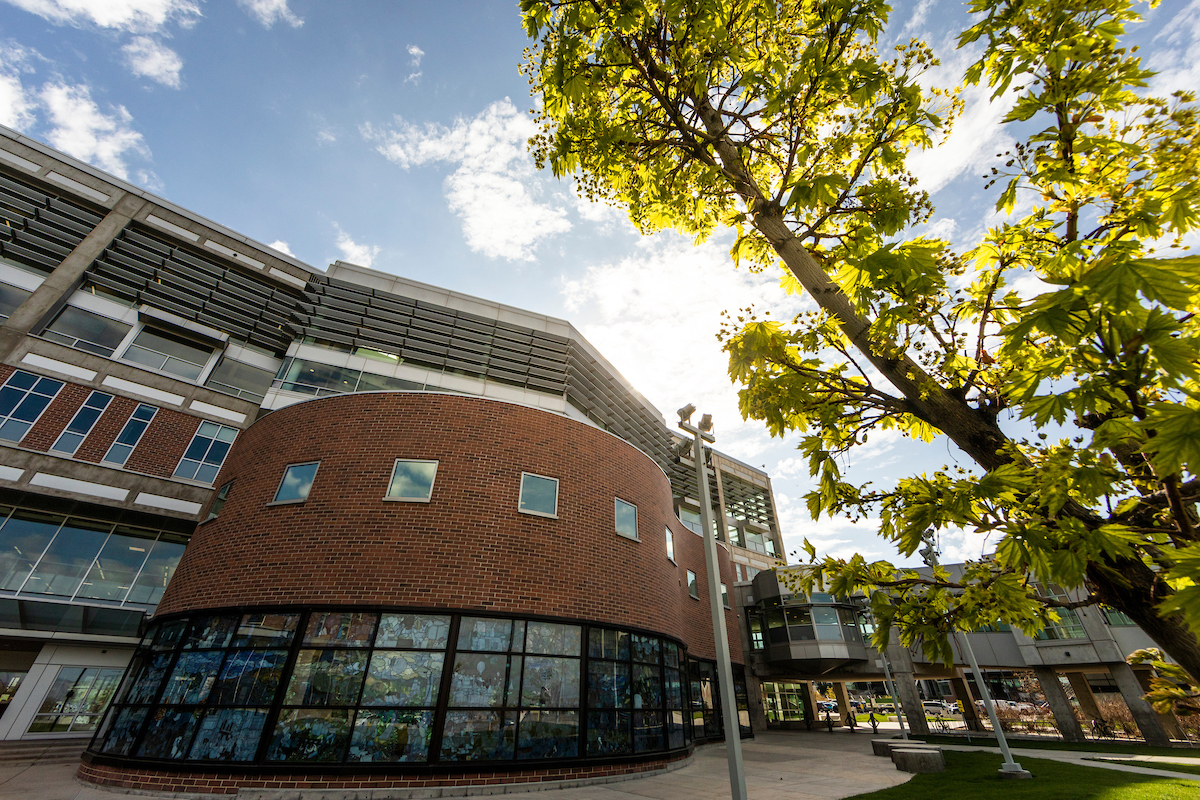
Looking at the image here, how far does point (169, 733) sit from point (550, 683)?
7749mm

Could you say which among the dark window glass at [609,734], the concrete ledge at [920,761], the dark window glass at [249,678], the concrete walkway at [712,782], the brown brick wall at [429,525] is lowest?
the concrete walkway at [712,782]

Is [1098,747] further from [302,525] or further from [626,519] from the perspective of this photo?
[302,525]

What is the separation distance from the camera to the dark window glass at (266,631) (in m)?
10.3

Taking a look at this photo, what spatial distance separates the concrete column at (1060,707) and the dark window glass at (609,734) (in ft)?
88.5

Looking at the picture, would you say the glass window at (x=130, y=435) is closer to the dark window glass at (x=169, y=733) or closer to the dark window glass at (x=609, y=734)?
the dark window glass at (x=169, y=733)

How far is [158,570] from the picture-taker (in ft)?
61.9

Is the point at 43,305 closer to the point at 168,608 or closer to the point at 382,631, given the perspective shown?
the point at 168,608

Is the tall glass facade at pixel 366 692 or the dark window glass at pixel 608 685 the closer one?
the tall glass facade at pixel 366 692

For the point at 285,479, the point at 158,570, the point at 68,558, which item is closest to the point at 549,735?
the point at 285,479

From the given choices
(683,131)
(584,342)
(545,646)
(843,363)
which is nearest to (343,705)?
(545,646)

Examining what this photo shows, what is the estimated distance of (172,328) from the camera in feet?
73.9

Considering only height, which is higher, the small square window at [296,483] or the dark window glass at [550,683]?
the small square window at [296,483]

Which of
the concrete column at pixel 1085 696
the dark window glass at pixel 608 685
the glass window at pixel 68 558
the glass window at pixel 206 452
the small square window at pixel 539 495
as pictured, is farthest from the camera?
the concrete column at pixel 1085 696

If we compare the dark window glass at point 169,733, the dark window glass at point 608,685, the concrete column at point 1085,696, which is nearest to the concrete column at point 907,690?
the concrete column at point 1085,696
